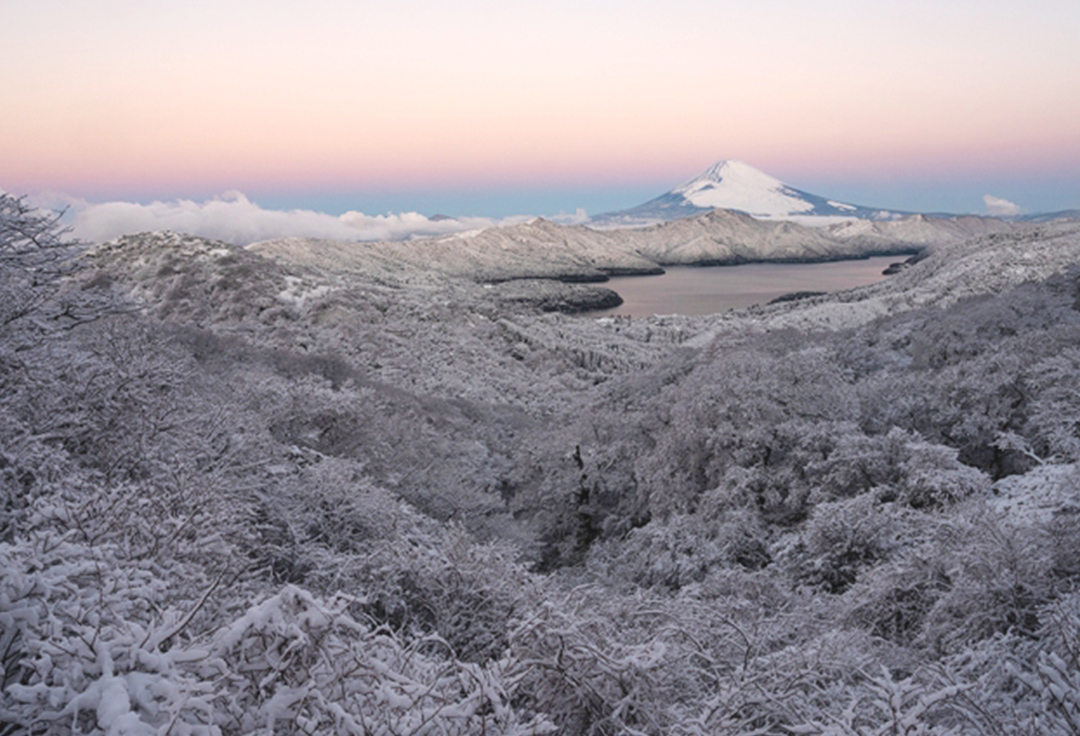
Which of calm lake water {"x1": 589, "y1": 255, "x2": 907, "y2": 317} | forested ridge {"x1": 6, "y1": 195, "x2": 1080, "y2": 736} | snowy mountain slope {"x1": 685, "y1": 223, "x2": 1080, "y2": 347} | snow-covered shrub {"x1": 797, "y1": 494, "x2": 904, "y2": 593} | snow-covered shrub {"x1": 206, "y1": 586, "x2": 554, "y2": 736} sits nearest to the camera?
snow-covered shrub {"x1": 206, "y1": 586, "x2": 554, "y2": 736}

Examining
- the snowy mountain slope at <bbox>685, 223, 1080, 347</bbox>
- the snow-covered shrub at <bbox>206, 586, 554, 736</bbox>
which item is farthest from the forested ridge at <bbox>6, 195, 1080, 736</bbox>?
the snowy mountain slope at <bbox>685, 223, 1080, 347</bbox>

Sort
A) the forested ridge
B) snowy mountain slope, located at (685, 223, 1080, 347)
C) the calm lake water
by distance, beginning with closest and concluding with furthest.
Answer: the forested ridge < snowy mountain slope, located at (685, 223, 1080, 347) < the calm lake water

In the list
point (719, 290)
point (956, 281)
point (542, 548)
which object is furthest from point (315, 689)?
point (719, 290)

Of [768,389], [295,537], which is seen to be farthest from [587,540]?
[295,537]

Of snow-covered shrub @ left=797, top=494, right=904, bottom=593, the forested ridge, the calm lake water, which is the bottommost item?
the calm lake water

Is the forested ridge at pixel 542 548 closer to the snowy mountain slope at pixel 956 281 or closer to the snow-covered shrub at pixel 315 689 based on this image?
the snow-covered shrub at pixel 315 689

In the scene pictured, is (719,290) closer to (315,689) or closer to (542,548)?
(542,548)

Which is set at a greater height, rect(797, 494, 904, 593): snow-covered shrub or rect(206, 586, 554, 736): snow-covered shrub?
rect(206, 586, 554, 736): snow-covered shrub

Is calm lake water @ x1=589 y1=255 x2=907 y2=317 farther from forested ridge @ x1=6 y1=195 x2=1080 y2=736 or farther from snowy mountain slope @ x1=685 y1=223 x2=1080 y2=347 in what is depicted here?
forested ridge @ x1=6 y1=195 x2=1080 y2=736
